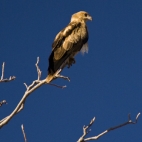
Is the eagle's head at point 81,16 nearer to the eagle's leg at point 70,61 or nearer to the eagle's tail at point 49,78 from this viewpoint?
the eagle's leg at point 70,61

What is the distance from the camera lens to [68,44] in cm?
783

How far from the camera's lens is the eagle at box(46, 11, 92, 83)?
729cm

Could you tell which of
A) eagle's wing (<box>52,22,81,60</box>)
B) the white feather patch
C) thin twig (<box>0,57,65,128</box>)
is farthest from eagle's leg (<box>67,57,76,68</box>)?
thin twig (<box>0,57,65,128</box>)

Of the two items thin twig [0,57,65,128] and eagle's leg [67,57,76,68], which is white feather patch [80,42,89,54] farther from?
thin twig [0,57,65,128]

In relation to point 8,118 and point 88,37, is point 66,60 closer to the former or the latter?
point 88,37

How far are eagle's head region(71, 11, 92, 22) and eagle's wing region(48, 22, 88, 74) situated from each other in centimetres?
38

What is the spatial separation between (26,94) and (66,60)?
2.49 metres

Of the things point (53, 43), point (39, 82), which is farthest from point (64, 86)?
point (53, 43)

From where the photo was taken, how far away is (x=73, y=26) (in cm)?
834

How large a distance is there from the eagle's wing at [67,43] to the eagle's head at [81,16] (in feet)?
1.24

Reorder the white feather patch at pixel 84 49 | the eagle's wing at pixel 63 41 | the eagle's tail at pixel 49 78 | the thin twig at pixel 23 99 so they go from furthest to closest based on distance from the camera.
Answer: the white feather patch at pixel 84 49 → the eagle's wing at pixel 63 41 → the eagle's tail at pixel 49 78 → the thin twig at pixel 23 99

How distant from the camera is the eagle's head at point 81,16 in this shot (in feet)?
29.3

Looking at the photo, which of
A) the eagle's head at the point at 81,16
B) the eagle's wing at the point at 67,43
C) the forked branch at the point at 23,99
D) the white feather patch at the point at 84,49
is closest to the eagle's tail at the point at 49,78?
the forked branch at the point at 23,99

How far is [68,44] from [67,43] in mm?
28
